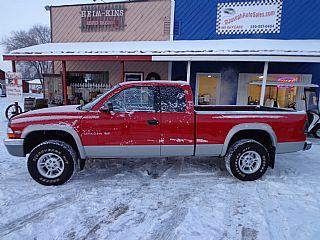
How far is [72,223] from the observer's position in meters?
3.14

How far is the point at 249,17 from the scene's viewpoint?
11297 millimetres

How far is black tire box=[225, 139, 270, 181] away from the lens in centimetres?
446

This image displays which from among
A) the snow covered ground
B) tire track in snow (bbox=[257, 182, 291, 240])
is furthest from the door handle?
tire track in snow (bbox=[257, 182, 291, 240])

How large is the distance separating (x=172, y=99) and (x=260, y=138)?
2006mm

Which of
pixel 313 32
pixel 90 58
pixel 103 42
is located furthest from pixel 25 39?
pixel 313 32

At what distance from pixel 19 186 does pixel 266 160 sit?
456 centimetres

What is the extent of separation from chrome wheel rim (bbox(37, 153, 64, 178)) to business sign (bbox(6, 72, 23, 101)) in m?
7.21

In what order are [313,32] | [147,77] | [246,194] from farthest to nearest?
1. [147,77]
2. [313,32]
3. [246,194]

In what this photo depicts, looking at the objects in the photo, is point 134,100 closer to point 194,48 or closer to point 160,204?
point 160,204

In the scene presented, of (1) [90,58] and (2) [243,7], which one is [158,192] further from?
(2) [243,7]

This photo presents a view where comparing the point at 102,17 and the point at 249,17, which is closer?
the point at 249,17

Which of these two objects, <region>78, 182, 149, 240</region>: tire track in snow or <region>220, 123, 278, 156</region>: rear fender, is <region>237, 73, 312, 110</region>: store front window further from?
<region>78, 182, 149, 240</region>: tire track in snow

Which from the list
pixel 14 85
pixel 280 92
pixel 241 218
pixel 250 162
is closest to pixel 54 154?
pixel 241 218

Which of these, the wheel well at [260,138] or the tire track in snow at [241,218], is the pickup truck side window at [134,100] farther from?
the tire track in snow at [241,218]
